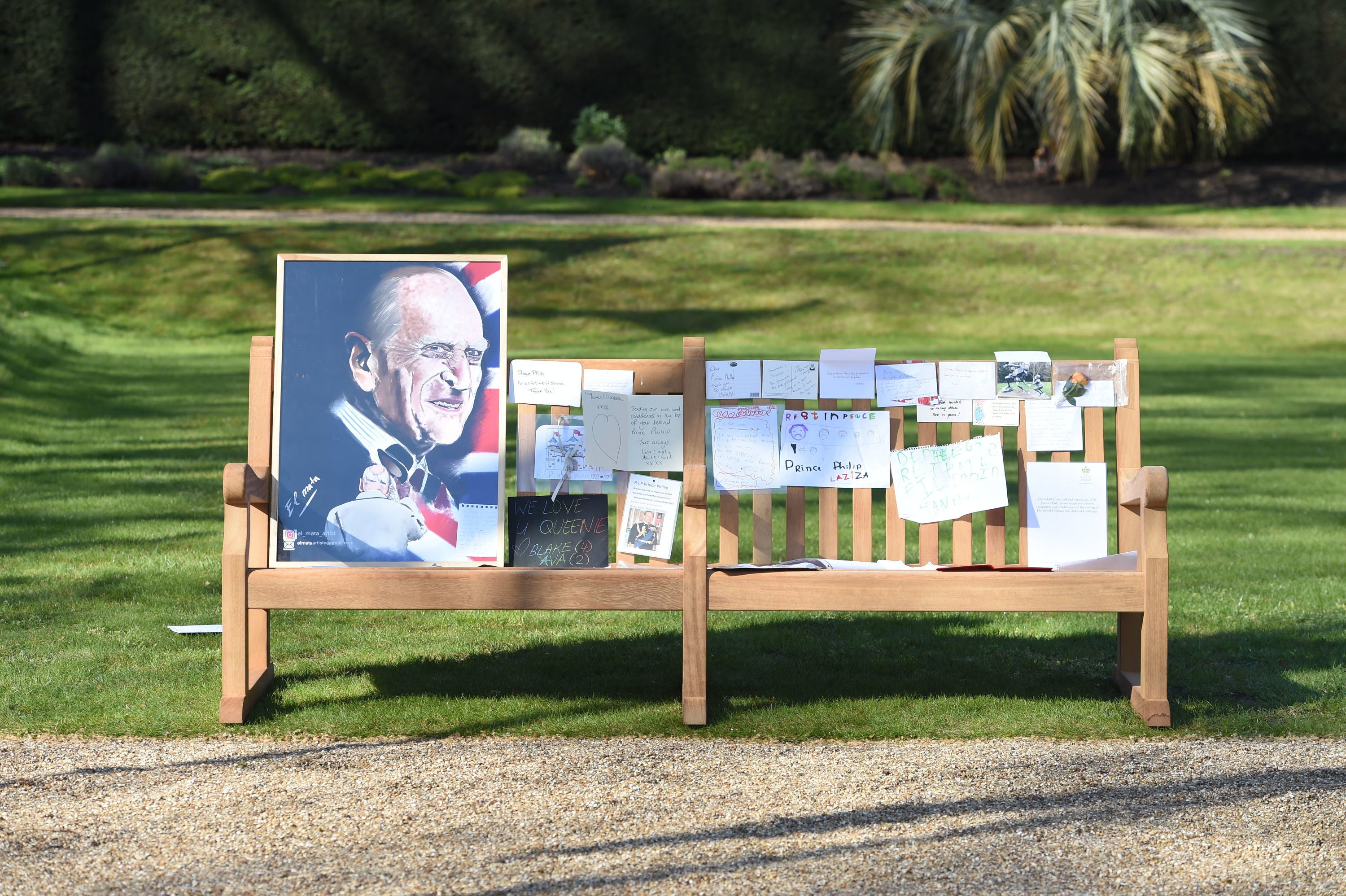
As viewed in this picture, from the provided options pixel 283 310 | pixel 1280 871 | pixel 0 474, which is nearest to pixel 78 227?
pixel 0 474

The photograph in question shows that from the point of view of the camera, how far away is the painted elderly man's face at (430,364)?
428cm

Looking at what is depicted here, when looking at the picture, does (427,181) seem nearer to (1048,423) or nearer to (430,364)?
(430,364)

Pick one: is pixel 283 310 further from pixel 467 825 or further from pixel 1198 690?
pixel 1198 690

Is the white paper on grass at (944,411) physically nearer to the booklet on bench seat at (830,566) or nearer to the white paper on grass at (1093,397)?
the white paper on grass at (1093,397)

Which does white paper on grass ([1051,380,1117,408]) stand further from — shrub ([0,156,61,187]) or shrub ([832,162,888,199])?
shrub ([0,156,61,187])

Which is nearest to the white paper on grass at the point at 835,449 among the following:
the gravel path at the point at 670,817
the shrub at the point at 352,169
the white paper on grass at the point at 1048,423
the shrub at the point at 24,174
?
the white paper on grass at the point at 1048,423

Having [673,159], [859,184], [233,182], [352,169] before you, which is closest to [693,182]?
[673,159]

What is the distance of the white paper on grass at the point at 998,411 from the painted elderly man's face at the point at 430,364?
5.73ft

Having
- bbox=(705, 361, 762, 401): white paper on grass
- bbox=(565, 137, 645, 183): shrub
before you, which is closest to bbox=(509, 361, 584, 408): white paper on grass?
bbox=(705, 361, 762, 401): white paper on grass

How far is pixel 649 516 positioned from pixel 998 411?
1.28 m

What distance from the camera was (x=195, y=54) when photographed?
85.1 ft

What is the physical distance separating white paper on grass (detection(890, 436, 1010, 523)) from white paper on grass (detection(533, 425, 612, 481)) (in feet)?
3.35

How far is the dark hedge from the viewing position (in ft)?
85.0

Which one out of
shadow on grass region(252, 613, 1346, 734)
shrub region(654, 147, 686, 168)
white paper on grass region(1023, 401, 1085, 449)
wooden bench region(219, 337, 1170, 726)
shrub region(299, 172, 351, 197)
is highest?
shrub region(654, 147, 686, 168)
